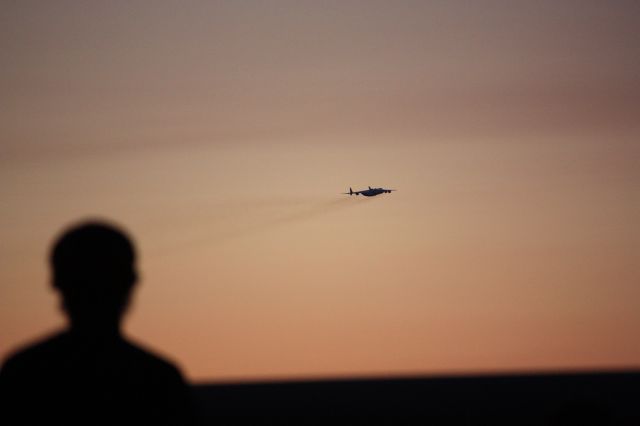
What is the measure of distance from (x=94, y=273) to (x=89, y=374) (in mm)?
643

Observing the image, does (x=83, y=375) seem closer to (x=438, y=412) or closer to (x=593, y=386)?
(x=438, y=412)

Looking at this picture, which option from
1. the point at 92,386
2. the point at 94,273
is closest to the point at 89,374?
the point at 92,386

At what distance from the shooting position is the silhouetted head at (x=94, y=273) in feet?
22.8

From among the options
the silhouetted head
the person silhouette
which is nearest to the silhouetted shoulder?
the person silhouette

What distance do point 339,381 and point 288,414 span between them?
27.0 metres

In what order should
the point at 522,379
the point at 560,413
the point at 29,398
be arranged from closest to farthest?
the point at 29,398
the point at 560,413
the point at 522,379

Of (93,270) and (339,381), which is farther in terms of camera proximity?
(339,381)

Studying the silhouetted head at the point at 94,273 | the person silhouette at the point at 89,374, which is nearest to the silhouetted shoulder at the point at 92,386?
the person silhouette at the point at 89,374

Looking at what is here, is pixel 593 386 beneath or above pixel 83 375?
beneath

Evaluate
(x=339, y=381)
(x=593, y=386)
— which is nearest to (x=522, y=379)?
(x=593, y=386)

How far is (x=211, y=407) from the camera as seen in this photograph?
180 ft

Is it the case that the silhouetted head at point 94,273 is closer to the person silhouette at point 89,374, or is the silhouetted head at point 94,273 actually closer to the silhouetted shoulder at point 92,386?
the person silhouette at point 89,374

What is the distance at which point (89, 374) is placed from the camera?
6973 millimetres

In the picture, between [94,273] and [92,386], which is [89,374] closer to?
[92,386]
